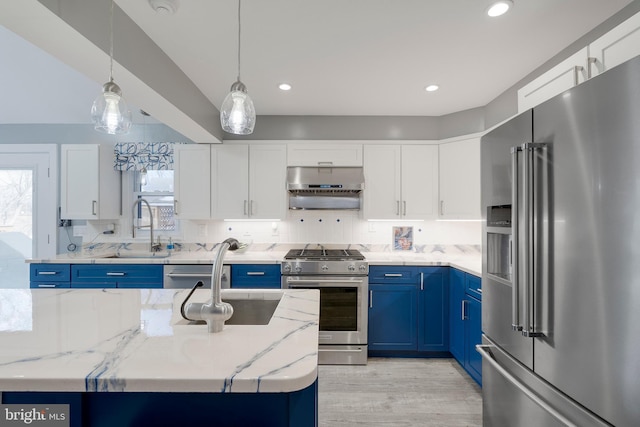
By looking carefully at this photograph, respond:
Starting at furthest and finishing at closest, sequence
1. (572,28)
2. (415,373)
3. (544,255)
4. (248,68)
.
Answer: (415,373) → (248,68) → (572,28) → (544,255)

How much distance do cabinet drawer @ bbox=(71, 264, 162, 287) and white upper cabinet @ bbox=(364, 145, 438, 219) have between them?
2230 mm

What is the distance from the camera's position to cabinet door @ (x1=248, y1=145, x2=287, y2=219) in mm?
3350

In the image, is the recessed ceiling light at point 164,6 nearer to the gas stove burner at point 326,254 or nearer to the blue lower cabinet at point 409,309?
the gas stove burner at point 326,254

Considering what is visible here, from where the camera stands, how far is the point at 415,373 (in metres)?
2.69

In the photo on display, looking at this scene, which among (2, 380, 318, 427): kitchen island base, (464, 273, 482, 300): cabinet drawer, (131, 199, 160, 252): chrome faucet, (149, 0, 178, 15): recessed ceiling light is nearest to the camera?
(2, 380, 318, 427): kitchen island base

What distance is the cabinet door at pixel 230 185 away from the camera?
3350mm

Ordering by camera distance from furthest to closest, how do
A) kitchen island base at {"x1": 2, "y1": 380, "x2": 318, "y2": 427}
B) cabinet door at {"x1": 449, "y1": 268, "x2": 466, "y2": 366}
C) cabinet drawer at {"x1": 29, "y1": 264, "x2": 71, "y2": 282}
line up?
cabinet drawer at {"x1": 29, "y1": 264, "x2": 71, "y2": 282} → cabinet door at {"x1": 449, "y1": 268, "x2": 466, "y2": 366} → kitchen island base at {"x1": 2, "y1": 380, "x2": 318, "y2": 427}

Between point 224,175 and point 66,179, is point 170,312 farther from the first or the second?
point 66,179

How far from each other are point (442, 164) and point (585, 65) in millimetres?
2024

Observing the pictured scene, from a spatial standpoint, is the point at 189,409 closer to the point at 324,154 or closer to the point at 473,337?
the point at 473,337

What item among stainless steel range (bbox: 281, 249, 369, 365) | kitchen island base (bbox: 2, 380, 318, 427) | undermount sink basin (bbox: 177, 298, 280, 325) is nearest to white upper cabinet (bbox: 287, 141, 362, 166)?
stainless steel range (bbox: 281, 249, 369, 365)

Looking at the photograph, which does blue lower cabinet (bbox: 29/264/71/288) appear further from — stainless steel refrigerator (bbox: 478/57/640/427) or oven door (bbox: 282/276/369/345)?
stainless steel refrigerator (bbox: 478/57/640/427)

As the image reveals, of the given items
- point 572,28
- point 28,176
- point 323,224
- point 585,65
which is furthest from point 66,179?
point 572,28

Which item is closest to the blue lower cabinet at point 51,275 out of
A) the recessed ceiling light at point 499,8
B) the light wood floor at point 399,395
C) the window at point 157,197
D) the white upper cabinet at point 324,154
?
the window at point 157,197
